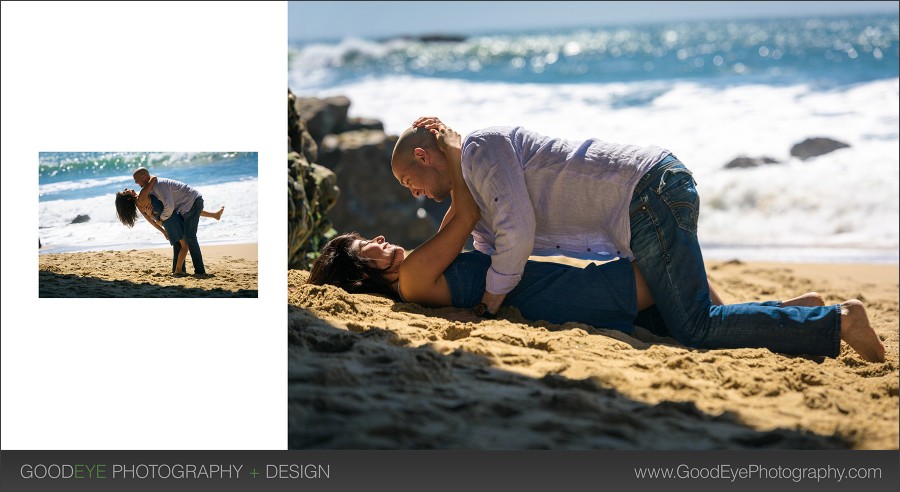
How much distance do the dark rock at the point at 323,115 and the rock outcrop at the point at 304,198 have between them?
380 centimetres

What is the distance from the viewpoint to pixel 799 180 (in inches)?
386

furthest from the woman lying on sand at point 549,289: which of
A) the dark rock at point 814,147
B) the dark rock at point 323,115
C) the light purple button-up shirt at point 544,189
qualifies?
the dark rock at point 814,147

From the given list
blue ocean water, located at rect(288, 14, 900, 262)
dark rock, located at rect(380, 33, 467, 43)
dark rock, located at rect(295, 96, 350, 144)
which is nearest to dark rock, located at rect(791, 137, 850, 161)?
blue ocean water, located at rect(288, 14, 900, 262)

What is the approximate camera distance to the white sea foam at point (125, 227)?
10.7 ft

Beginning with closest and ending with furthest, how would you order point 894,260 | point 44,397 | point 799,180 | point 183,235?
point 44,397
point 183,235
point 894,260
point 799,180

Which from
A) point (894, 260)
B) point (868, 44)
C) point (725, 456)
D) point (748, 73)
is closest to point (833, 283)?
point (894, 260)

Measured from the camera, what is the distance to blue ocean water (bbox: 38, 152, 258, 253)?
326 cm

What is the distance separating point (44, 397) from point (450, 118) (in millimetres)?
11547

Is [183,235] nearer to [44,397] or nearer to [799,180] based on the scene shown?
[44,397]

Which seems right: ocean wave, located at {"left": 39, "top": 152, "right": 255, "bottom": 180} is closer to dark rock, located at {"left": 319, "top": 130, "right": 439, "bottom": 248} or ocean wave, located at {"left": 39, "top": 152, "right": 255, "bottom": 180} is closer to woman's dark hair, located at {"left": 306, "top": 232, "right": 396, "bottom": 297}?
woman's dark hair, located at {"left": 306, "top": 232, "right": 396, "bottom": 297}

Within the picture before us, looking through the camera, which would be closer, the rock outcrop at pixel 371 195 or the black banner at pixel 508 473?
the black banner at pixel 508 473

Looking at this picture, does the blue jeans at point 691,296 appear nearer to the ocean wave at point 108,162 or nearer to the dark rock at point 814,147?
the ocean wave at point 108,162

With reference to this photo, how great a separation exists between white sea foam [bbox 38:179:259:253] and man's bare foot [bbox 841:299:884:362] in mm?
2382

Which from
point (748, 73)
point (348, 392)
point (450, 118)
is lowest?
point (348, 392)
